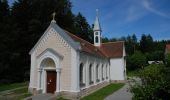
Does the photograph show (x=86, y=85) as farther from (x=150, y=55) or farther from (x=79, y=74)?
(x=150, y=55)

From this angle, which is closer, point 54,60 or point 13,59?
point 54,60

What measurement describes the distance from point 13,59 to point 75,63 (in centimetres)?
2041

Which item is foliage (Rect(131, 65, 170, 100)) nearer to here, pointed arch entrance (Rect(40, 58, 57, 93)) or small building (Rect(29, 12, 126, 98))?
small building (Rect(29, 12, 126, 98))

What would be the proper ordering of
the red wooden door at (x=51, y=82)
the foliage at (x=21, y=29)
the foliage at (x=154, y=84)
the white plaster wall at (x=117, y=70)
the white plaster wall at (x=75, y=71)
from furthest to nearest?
the white plaster wall at (x=117, y=70) → the foliage at (x=21, y=29) → the red wooden door at (x=51, y=82) → the white plaster wall at (x=75, y=71) → the foliage at (x=154, y=84)

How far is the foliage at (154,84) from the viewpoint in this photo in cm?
973

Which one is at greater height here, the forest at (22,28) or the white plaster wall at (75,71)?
the forest at (22,28)

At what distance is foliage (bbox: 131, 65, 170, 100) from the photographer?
973 cm

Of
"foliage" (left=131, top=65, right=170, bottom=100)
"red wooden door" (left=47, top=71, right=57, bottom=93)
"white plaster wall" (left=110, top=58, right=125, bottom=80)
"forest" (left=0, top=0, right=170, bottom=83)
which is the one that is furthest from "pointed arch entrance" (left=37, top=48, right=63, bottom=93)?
"white plaster wall" (left=110, top=58, right=125, bottom=80)

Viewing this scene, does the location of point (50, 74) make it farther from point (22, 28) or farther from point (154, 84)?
point (22, 28)

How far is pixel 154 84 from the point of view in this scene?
1003 centimetres

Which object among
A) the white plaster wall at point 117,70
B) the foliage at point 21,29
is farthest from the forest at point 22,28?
the white plaster wall at point 117,70

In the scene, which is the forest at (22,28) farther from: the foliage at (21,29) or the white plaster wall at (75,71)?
the white plaster wall at (75,71)

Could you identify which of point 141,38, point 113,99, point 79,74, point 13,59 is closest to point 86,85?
point 79,74

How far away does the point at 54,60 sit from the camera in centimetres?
2169
